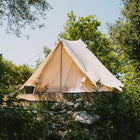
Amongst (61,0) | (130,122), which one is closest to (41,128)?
(130,122)

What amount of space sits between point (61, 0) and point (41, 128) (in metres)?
7.01

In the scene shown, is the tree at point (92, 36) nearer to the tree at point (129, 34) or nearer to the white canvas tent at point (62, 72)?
the tree at point (129, 34)

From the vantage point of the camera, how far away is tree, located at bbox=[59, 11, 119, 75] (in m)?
15.6

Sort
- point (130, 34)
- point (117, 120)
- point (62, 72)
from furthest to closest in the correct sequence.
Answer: point (130, 34) → point (62, 72) → point (117, 120)

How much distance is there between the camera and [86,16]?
51.9 ft

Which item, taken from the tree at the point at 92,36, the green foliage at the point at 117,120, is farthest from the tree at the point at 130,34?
the tree at the point at 92,36

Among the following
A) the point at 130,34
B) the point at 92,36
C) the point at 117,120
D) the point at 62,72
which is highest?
the point at 92,36

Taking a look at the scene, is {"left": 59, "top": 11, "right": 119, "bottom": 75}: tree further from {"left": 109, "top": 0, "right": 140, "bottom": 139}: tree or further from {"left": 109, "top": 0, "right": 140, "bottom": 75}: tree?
{"left": 109, "top": 0, "right": 140, "bottom": 75}: tree

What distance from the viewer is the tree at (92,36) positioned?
51.1 ft

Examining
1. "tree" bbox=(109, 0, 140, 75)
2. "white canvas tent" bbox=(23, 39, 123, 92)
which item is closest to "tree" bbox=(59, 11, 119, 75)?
"tree" bbox=(109, 0, 140, 75)

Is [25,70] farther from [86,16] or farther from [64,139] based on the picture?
[86,16]

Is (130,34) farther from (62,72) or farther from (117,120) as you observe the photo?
(117,120)

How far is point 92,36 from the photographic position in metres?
15.5

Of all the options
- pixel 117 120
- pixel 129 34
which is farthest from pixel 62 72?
pixel 129 34
